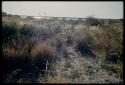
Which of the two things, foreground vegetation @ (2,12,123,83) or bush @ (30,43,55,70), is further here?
bush @ (30,43,55,70)

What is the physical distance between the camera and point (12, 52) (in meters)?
6.98

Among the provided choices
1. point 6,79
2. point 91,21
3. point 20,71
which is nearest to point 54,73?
point 20,71

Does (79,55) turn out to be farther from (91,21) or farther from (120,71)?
(91,21)

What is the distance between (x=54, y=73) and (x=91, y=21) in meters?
12.9

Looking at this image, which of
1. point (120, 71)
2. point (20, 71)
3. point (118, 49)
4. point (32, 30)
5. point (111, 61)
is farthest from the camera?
point (32, 30)

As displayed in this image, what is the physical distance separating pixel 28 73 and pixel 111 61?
3.21 meters

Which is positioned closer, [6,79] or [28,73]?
[6,79]

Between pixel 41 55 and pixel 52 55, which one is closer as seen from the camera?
pixel 41 55

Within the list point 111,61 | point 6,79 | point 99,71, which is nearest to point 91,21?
point 111,61

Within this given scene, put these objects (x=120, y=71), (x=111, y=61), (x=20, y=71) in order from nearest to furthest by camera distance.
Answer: (x=20, y=71), (x=120, y=71), (x=111, y=61)

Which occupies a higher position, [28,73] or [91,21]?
[91,21]

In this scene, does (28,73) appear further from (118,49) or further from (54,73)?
(118,49)

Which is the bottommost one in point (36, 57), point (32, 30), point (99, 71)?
point (99, 71)

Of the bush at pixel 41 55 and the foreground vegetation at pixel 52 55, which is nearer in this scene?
the foreground vegetation at pixel 52 55
